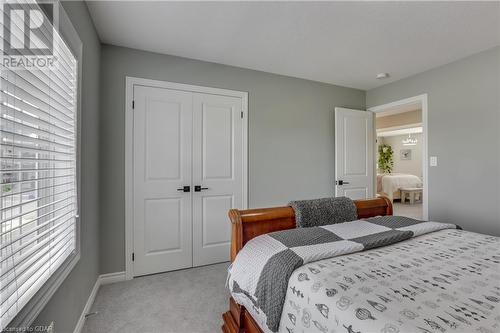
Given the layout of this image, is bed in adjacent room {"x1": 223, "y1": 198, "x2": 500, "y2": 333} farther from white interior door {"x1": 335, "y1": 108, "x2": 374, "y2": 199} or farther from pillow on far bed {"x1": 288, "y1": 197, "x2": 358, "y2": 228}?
white interior door {"x1": 335, "y1": 108, "x2": 374, "y2": 199}

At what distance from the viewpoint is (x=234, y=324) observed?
159 centimetres

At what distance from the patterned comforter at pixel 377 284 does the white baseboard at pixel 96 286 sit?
116cm

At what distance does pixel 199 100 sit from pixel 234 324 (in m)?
2.25

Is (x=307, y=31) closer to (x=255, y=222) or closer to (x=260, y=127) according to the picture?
(x=260, y=127)

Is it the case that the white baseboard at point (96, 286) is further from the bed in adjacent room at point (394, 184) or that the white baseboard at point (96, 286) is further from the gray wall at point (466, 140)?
the bed in adjacent room at point (394, 184)

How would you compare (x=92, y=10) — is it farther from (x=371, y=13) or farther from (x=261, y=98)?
(x=371, y=13)

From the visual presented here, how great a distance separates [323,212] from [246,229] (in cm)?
63

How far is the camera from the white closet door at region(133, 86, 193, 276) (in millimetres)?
2594

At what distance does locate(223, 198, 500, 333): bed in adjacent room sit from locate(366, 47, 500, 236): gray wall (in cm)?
126

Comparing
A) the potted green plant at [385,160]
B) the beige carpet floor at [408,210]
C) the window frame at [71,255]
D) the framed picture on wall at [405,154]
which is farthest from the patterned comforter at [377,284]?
the framed picture on wall at [405,154]

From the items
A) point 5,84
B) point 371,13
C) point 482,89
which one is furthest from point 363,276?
point 482,89

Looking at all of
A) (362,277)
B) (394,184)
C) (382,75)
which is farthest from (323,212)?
(394,184)

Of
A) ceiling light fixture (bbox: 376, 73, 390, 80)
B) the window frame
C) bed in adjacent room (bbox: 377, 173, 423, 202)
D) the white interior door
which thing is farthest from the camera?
bed in adjacent room (bbox: 377, 173, 423, 202)

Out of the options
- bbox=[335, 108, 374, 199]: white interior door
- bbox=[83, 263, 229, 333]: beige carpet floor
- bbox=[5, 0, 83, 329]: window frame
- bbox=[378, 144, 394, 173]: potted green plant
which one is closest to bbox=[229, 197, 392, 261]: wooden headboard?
bbox=[83, 263, 229, 333]: beige carpet floor
